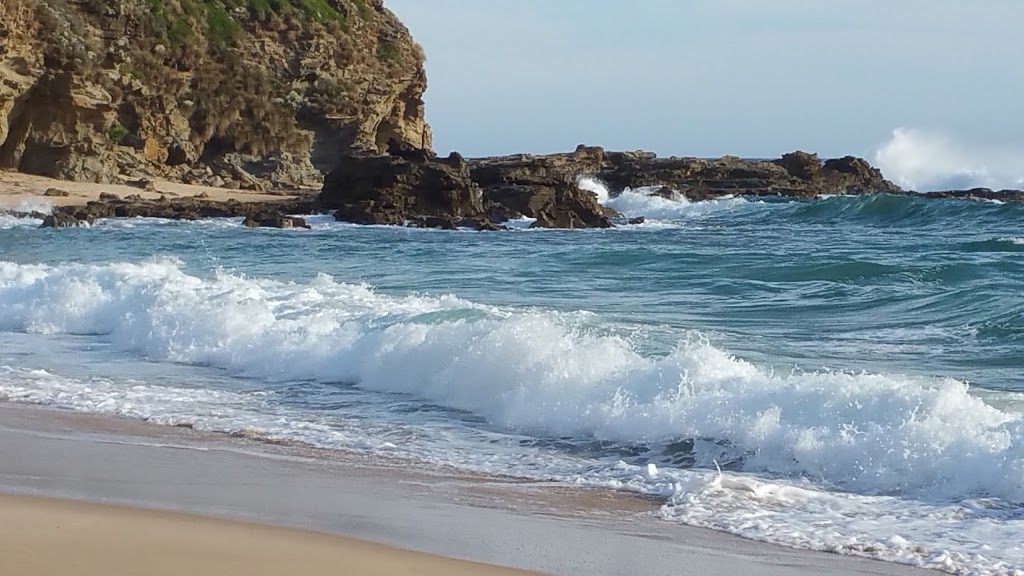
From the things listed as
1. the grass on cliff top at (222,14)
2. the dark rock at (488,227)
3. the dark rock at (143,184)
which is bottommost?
the dark rock at (143,184)

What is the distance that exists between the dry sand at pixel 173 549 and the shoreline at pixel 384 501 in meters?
0.20

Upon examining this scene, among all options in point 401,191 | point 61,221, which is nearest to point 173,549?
point 61,221

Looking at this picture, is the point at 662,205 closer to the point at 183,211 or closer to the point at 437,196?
the point at 437,196

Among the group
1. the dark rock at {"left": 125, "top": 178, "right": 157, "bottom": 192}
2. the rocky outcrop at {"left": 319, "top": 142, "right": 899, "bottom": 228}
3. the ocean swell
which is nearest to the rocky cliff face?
the dark rock at {"left": 125, "top": 178, "right": 157, "bottom": 192}

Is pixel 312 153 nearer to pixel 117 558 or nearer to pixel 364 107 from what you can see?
pixel 364 107

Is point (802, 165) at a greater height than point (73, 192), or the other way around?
point (802, 165)

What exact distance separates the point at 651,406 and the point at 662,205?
122ft

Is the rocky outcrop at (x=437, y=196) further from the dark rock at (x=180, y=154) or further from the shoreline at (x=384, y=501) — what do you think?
the shoreline at (x=384, y=501)

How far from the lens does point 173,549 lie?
4871 millimetres

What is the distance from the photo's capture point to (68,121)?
34500 mm

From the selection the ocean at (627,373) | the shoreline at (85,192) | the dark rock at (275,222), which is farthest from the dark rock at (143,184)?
the ocean at (627,373)

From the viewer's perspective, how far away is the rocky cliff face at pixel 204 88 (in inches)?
1347

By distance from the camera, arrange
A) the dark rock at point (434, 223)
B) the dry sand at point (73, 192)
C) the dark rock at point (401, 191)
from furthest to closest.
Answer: the dark rock at point (401, 191), the dry sand at point (73, 192), the dark rock at point (434, 223)

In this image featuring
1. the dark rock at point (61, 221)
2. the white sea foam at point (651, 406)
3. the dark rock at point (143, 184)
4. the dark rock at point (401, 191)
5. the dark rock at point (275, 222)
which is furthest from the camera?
the dark rock at point (143, 184)
